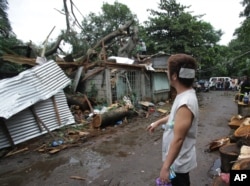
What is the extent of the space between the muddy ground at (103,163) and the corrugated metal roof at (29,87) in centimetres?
122

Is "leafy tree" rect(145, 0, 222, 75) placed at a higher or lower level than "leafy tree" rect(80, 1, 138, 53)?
lower

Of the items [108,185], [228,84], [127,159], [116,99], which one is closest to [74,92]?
[116,99]

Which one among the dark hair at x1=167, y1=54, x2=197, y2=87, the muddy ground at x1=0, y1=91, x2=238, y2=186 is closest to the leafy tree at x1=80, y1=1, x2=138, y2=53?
the muddy ground at x1=0, y1=91, x2=238, y2=186

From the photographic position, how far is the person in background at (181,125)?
1.95m

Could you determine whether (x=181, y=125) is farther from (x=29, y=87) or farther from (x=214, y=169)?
(x=29, y=87)

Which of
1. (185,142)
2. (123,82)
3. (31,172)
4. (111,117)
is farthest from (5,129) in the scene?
(123,82)

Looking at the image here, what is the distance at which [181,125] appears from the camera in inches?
76.0

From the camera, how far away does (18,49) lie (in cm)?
1104

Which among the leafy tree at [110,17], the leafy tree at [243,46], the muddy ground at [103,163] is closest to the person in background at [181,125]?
the muddy ground at [103,163]

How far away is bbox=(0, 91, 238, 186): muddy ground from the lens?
4.66m

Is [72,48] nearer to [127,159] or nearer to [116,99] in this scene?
[116,99]

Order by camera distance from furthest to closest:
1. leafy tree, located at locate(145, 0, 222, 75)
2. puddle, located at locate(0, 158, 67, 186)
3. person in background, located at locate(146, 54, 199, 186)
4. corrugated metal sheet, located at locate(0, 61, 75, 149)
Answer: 1. leafy tree, located at locate(145, 0, 222, 75)
2. corrugated metal sheet, located at locate(0, 61, 75, 149)
3. puddle, located at locate(0, 158, 67, 186)
4. person in background, located at locate(146, 54, 199, 186)

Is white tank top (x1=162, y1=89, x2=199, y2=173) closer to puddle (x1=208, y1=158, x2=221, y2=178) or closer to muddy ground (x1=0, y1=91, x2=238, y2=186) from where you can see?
muddy ground (x1=0, y1=91, x2=238, y2=186)

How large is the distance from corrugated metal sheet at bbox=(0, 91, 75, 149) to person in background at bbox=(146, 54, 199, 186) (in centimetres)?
576
